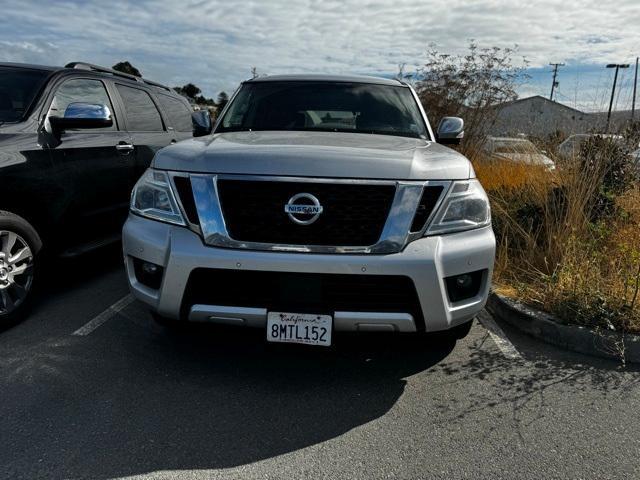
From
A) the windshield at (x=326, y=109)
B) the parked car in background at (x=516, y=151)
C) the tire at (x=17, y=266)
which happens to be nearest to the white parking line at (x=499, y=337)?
the windshield at (x=326, y=109)

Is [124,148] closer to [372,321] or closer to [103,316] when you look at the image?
[103,316]

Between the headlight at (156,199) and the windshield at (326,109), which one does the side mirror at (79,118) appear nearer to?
the windshield at (326,109)

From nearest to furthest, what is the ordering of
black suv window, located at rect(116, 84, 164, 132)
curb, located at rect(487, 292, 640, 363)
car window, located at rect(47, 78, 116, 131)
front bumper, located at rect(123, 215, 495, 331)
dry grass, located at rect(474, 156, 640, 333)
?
front bumper, located at rect(123, 215, 495, 331) < curb, located at rect(487, 292, 640, 363) < dry grass, located at rect(474, 156, 640, 333) < car window, located at rect(47, 78, 116, 131) < black suv window, located at rect(116, 84, 164, 132)

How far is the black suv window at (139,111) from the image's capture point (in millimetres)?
5398

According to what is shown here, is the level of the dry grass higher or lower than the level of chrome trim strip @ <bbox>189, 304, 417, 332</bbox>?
lower

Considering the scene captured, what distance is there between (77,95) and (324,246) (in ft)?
10.6

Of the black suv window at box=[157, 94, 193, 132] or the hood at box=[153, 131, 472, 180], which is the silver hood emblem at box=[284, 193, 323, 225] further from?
the black suv window at box=[157, 94, 193, 132]

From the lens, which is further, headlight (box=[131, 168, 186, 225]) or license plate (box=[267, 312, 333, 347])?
headlight (box=[131, 168, 186, 225])

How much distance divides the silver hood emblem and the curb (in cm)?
206

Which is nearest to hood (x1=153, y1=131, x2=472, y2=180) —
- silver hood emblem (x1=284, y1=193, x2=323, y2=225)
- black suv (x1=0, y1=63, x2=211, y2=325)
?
silver hood emblem (x1=284, y1=193, x2=323, y2=225)

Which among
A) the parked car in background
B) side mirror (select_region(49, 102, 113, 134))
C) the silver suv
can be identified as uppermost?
side mirror (select_region(49, 102, 113, 134))

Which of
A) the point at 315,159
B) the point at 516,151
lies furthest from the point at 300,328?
the point at 516,151

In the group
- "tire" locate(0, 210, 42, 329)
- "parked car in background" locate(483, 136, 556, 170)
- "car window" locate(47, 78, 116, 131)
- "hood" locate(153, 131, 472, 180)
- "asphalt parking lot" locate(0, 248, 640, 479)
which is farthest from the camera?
"parked car in background" locate(483, 136, 556, 170)

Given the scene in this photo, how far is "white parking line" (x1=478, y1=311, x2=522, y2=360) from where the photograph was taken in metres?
3.51
